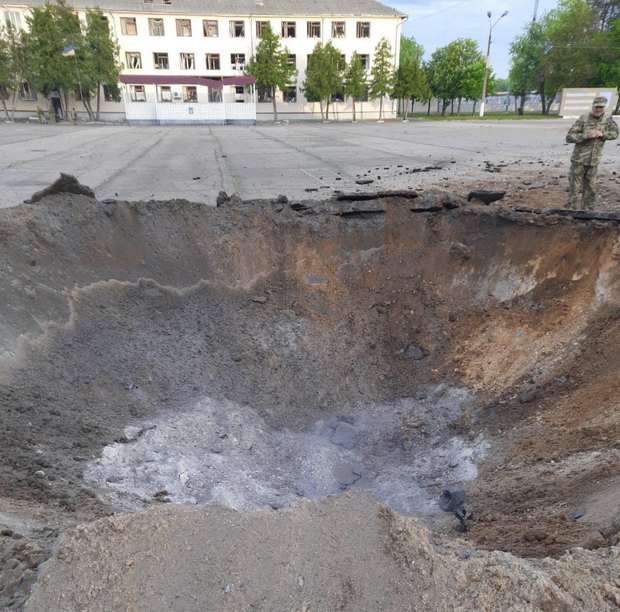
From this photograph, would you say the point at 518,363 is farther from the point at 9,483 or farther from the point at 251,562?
the point at 9,483

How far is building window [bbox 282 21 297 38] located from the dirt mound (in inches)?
2191

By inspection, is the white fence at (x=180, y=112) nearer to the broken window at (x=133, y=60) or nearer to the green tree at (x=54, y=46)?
the green tree at (x=54, y=46)

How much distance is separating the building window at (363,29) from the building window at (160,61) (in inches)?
763

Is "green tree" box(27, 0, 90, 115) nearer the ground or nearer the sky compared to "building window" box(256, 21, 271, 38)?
nearer the ground

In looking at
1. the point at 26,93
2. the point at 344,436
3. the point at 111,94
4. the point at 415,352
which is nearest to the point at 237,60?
the point at 111,94

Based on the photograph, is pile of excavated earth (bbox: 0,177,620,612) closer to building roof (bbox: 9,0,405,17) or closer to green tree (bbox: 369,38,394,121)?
green tree (bbox: 369,38,394,121)

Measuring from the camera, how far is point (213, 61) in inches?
1965

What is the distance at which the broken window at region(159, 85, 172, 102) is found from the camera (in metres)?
48.8

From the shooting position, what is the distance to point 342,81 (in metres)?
49.1

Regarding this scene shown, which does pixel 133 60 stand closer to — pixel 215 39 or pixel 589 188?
pixel 215 39

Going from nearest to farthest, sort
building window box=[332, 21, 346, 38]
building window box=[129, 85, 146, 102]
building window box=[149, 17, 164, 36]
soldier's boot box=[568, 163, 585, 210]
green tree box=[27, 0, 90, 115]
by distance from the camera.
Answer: soldier's boot box=[568, 163, 585, 210], green tree box=[27, 0, 90, 115], building window box=[149, 17, 164, 36], building window box=[129, 85, 146, 102], building window box=[332, 21, 346, 38]

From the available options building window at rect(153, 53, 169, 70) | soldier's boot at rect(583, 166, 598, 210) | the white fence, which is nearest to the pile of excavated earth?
soldier's boot at rect(583, 166, 598, 210)

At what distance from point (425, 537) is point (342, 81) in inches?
2055

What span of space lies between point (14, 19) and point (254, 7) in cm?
2244
